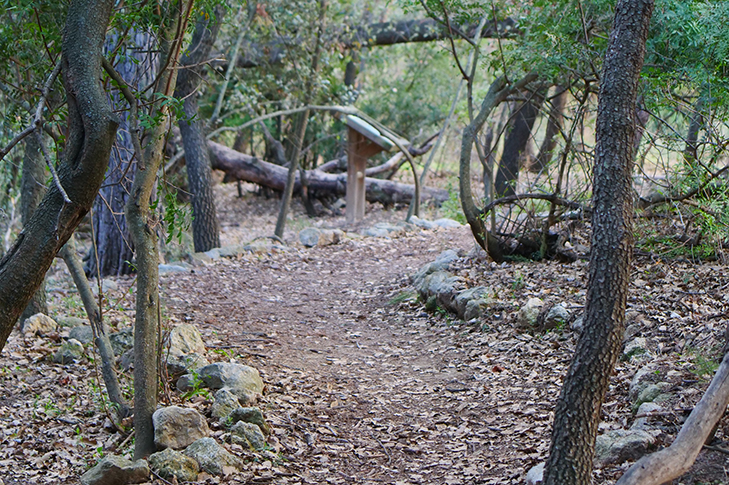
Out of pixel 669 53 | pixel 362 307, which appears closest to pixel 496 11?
pixel 669 53

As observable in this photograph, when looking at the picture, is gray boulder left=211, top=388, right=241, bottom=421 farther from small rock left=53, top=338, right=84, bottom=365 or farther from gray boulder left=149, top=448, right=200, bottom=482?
→ small rock left=53, top=338, right=84, bottom=365

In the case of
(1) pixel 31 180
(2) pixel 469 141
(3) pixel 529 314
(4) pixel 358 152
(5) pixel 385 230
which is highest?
(4) pixel 358 152

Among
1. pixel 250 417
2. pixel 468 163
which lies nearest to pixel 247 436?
pixel 250 417

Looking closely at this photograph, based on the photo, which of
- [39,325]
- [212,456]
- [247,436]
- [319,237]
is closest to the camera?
[212,456]

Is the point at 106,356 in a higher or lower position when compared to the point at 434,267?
lower

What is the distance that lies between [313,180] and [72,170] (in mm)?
12903

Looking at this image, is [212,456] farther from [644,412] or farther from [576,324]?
[576,324]

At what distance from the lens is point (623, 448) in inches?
129

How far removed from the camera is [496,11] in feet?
22.3

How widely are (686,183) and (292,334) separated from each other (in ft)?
13.0

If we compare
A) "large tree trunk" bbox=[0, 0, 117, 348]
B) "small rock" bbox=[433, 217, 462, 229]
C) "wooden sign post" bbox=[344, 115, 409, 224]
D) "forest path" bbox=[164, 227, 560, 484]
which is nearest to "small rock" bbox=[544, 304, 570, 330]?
"forest path" bbox=[164, 227, 560, 484]

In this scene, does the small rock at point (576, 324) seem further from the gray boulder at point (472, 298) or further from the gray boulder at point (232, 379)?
the gray boulder at point (232, 379)

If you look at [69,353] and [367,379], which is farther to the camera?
[69,353]

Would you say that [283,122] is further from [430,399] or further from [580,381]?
[580,381]
